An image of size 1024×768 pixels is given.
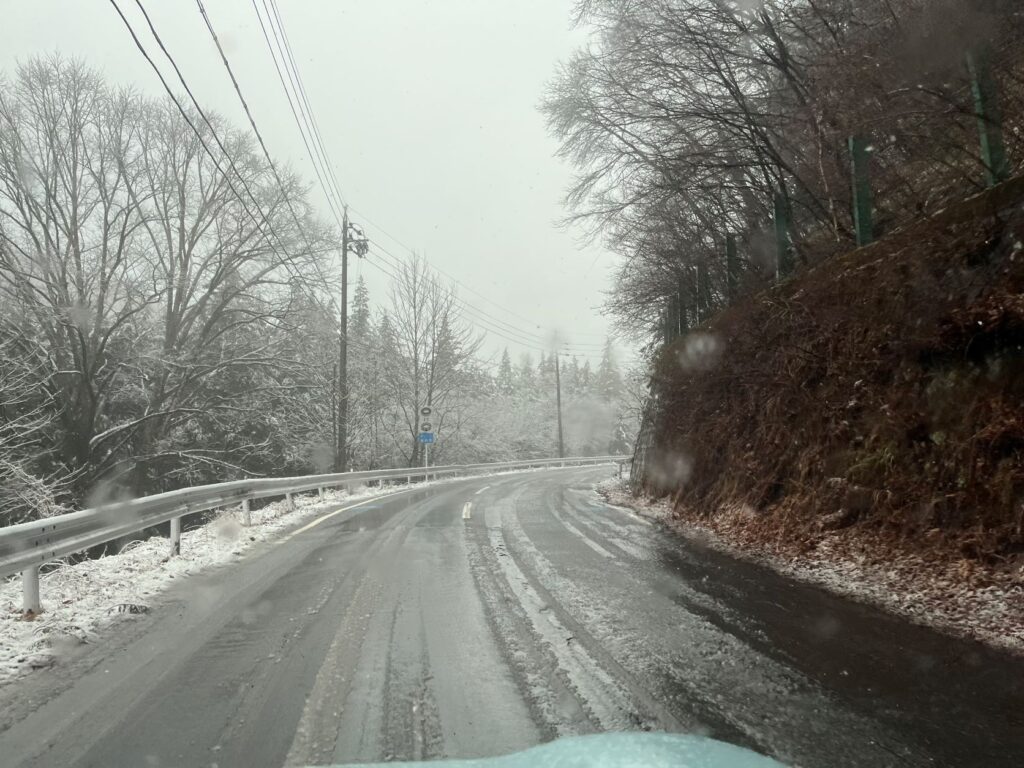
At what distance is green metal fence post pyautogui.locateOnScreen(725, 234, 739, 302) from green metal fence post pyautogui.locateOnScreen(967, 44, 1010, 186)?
8.54 meters

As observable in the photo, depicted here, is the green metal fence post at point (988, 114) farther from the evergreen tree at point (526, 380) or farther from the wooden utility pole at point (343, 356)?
the evergreen tree at point (526, 380)

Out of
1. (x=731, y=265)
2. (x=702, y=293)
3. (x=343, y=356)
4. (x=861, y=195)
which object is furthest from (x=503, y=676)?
(x=343, y=356)

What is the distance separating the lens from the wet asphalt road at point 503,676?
355cm

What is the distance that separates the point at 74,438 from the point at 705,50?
18.4 m

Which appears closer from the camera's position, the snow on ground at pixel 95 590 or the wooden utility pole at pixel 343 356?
the snow on ground at pixel 95 590

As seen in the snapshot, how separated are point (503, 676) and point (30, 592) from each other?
175 inches

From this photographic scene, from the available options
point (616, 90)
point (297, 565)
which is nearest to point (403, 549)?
point (297, 565)

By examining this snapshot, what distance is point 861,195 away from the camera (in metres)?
11.0

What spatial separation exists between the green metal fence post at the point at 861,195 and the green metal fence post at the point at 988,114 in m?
2.46

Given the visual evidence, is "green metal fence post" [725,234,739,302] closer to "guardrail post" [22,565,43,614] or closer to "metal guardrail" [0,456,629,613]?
"metal guardrail" [0,456,629,613]

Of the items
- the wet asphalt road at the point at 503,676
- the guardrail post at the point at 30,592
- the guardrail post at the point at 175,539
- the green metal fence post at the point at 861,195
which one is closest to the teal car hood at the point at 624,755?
the wet asphalt road at the point at 503,676

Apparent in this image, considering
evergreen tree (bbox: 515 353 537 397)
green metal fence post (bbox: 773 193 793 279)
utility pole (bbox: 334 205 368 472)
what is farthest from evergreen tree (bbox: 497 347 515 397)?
green metal fence post (bbox: 773 193 793 279)

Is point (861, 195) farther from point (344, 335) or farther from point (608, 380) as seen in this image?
point (608, 380)

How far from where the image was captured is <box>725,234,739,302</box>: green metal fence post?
1705 centimetres
